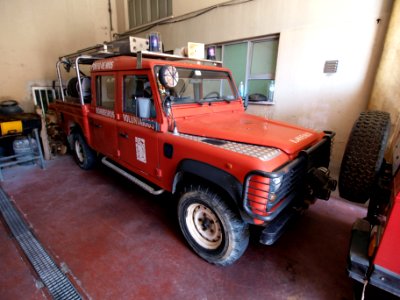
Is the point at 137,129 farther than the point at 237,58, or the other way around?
the point at 237,58

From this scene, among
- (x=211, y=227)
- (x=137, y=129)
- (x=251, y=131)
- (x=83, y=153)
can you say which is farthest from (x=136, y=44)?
(x=211, y=227)

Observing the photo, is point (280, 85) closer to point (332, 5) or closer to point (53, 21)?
point (332, 5)

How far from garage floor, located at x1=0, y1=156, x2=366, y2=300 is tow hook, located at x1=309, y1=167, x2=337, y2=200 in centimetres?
71

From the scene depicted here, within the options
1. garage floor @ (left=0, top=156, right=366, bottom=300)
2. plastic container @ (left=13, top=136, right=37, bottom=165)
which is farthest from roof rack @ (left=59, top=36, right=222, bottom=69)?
plastic container @ (left=13, top=136, right=37, bottom=165)

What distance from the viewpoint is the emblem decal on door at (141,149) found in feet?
7.67

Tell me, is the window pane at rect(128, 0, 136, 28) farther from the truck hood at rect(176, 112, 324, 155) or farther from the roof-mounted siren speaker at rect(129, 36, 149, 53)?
the truck hood at rect(176, 112, 324, 155)

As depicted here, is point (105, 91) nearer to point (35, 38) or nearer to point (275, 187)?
point (275, 187)

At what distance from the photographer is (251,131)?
2.02 meters

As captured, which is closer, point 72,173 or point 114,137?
point 114,137

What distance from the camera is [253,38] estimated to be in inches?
175

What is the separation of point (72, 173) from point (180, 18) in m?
4.55

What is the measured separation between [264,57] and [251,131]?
3.08 m

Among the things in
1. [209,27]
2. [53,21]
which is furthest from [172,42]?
[53,21]

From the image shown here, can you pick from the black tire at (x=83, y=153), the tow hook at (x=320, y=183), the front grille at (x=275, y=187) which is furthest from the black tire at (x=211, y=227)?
the black tire at (x=83, y=153)
